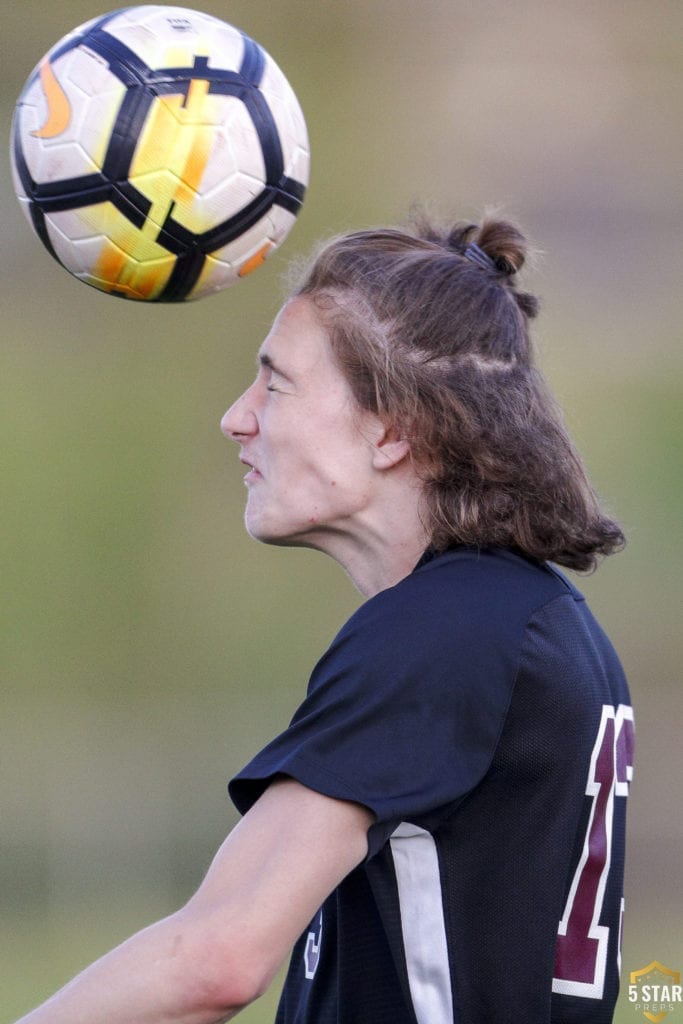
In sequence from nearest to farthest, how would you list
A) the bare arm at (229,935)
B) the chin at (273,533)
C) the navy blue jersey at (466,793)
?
the bare arm at (229,935) → the navy blue jersey at (466,793) → the chin at (273,533)

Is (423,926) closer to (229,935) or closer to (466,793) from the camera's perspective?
(466,793)

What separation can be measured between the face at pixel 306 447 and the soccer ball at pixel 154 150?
0.20 m

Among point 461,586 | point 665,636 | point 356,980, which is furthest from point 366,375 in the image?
point 665,636

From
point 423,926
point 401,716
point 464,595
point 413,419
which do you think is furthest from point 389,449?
point 423,926

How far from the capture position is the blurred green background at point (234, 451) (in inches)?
221

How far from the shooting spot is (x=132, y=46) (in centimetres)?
204

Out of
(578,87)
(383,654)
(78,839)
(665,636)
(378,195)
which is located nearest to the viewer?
(383,654)

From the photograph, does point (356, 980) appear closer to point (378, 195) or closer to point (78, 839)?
point (78, 839)

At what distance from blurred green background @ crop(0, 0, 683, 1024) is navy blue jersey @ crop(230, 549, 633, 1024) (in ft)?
9.68

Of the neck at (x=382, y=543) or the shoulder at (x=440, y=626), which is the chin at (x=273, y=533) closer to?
the neck at (x=382, y=543)

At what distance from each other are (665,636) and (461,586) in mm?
5231

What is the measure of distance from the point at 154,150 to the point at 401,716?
972mm

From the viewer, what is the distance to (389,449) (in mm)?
1915

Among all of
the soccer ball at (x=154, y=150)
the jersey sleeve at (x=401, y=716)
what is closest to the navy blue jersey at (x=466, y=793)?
the jersey sleeve at (x=401, y=716)
